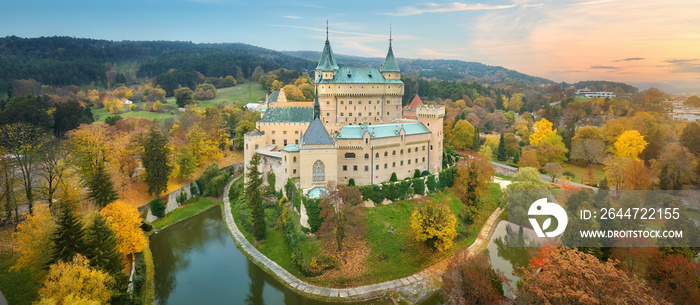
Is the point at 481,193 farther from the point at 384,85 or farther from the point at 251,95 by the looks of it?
the point at 251,95

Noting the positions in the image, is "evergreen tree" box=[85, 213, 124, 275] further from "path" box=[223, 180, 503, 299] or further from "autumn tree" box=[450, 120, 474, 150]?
"autumn tree" box=[450, 120, 474, 150]

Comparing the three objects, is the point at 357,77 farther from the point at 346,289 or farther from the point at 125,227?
the point at 125,227

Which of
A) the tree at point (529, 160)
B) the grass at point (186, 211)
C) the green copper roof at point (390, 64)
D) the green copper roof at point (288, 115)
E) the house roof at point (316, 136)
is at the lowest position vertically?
the grass at point (186, 211)

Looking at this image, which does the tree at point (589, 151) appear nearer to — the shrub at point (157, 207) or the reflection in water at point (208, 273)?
the reflection in water at point (208, 273)

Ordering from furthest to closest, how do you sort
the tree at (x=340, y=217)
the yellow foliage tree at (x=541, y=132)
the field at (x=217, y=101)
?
the field at (x=217, y=101) < the yellow foliage tree at (x=541, y=132) < the tree at (x=340, y=217)

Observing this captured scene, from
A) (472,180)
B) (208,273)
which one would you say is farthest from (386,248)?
(472,180)

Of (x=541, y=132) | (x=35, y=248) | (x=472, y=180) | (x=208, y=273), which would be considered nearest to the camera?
(x=35, y=248)

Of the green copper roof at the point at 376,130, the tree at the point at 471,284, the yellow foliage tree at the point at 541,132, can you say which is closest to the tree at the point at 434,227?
the tree at the point at 471,284
